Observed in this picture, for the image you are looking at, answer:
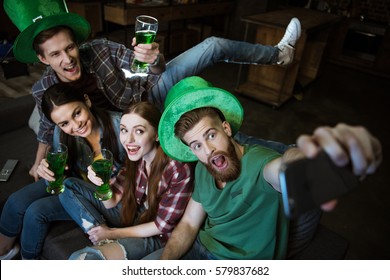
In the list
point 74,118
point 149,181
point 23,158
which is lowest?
point 23,158

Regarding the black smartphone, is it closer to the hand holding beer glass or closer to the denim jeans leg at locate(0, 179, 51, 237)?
the hand holding beer glass

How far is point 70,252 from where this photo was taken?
1354 mm

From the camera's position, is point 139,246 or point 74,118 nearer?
point 139,246

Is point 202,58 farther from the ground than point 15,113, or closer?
farther from the ground

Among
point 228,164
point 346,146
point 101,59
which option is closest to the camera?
point 346,146

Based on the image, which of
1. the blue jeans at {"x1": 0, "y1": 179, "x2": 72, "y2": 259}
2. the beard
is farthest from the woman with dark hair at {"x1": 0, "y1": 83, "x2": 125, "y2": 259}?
the beard

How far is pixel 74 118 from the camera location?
1379 millimetres

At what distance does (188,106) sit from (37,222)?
931mm

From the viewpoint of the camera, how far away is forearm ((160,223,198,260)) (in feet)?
3.93

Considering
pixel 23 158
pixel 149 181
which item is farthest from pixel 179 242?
pixel 23 158

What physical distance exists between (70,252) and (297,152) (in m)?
1.12

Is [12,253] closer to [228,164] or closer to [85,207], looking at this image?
[85,207]
